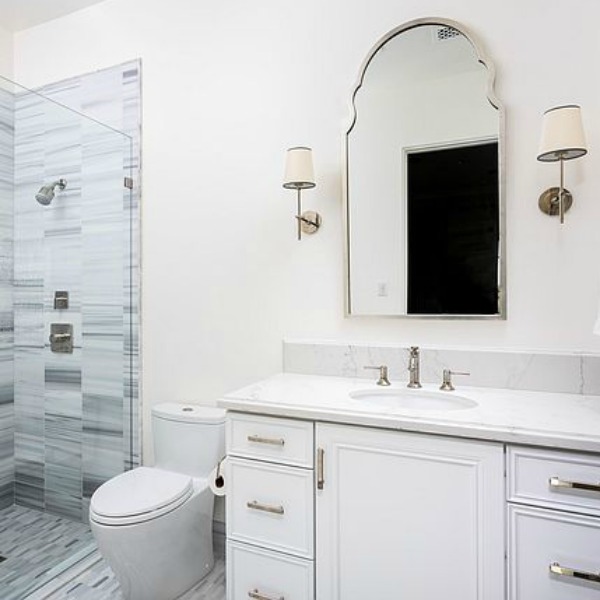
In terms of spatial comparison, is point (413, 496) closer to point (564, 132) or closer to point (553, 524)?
point (553, 524)

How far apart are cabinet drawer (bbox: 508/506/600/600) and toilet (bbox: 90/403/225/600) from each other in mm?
1192

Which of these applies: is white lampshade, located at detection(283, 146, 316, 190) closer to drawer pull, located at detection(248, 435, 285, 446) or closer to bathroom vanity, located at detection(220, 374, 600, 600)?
bathroom vanity, located at detection(220, 374, 600, 600)

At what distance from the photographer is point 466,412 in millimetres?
1345

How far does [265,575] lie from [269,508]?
0.76 feet

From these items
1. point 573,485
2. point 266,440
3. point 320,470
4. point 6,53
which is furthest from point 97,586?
point 6,53

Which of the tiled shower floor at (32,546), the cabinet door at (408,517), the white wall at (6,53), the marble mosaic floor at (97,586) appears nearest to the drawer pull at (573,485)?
the cabinet door at (408,517)

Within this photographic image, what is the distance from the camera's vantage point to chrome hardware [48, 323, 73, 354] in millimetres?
2416

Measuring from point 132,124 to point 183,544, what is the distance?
6.65 ft

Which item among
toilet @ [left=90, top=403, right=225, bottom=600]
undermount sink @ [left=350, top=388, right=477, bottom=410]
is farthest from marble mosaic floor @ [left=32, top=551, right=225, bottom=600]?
undermount sink @ [left=350, top=388, right=477, bottom=410]

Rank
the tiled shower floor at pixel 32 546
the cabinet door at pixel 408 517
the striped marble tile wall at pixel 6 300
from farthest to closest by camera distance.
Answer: the striped marble tile wall at pixel 6 300 → the tiled shower floor at pixel 32 546 → the cabinet door at pixel 408 517

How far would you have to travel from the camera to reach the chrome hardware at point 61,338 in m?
2.42

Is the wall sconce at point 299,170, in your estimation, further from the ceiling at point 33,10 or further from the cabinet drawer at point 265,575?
the ceiling at point 33,10

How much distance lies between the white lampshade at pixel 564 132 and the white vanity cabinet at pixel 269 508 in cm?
118

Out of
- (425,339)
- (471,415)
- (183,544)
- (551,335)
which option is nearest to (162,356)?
(183,544)
